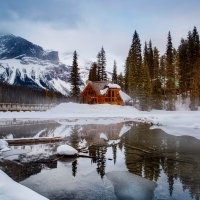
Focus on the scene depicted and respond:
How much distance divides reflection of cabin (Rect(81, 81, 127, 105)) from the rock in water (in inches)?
1642

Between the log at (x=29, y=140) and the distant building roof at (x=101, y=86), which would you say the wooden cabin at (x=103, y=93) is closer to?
the distant building roof at (x=101, y=86)

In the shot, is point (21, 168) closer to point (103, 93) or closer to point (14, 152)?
point (14, 152)

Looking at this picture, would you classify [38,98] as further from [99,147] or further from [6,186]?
[6,186]

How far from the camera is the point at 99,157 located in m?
11.3

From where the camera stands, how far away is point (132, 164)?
10.1 meters

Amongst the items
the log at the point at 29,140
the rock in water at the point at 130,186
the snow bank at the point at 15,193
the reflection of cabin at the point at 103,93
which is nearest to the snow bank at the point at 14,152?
the log at the point at 29,140

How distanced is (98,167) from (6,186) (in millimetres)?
4903

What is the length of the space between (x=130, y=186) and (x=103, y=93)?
1685 inches

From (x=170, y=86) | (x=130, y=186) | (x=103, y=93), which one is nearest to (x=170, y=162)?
(x=130, y=186)

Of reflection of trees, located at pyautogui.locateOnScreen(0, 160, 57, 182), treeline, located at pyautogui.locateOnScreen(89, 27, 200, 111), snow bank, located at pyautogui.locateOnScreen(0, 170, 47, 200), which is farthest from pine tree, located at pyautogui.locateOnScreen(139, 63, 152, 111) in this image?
snow bank, located at pyautogui.locateOnScreen(0, 170, 47, 200)

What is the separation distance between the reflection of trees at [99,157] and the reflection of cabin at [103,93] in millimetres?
36864

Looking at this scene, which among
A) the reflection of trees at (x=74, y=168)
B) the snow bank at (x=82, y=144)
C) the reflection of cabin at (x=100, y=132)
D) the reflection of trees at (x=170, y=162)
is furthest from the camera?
the reflection of cabin at (x=100, y=132)

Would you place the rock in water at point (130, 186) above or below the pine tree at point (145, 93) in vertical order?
below

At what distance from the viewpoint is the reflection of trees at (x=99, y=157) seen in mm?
9203
